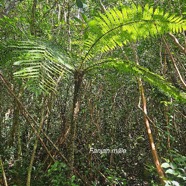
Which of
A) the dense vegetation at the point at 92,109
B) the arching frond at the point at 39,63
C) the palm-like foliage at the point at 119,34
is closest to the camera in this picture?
the arching frond at the point at 39,63

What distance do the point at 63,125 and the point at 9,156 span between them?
2.81 feet

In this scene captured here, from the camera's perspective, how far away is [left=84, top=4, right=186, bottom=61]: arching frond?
1591mm

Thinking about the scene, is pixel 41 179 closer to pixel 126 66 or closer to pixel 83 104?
pixel 83 104

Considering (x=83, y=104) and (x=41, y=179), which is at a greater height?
(x=83, y=104)

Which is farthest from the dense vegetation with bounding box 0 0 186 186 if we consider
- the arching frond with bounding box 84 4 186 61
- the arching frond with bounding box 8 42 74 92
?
the arching frond with bounding box 8 42 74 92

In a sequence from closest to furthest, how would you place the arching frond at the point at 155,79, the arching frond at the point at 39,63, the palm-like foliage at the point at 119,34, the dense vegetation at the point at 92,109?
the arching frond at the point at 39,63
the palm-like foliage at the point at 119,34
the arching frond at the point at 155,79
the dense vegetation at the point at 92,109

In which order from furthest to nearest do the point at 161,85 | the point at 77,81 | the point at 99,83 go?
the point at 99,83 < the point at 77,81 < the point at 161,85

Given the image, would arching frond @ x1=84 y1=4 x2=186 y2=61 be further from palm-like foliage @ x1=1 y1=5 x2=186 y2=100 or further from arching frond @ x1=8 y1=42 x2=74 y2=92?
arching frond @ x1=8 y1=42 x2=74 y2=92

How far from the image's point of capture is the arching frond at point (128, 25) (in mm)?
1591

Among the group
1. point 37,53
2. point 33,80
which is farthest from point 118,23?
point 33,80

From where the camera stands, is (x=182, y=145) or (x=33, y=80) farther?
(x=182, y=145)

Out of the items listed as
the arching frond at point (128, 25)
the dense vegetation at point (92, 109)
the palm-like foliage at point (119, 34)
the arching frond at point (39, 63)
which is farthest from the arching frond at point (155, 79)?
the arching frond at point (39, 63)

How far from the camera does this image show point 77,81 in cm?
200

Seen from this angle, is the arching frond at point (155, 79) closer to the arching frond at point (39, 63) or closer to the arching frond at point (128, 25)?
the arching frond at point (128, 25)
